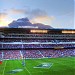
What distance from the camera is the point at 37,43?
33.3 m

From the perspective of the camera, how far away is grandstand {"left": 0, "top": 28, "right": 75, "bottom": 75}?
29898mm

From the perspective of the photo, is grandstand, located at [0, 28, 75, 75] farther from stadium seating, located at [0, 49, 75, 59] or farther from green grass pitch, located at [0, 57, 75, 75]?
green grass pitch, located at [0, 57, 75, 75]

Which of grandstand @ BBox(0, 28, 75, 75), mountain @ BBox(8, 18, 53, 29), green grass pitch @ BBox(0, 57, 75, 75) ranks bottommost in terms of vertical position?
green grass pitch @ BBox(0, 57, 75, 75)

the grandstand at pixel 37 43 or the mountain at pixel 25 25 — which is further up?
the mountain at pixel 25 25

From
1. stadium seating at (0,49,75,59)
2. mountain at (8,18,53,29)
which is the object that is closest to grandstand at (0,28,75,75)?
stadium seating at (0,49,75,59)

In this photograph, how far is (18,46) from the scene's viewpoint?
32.1 metres

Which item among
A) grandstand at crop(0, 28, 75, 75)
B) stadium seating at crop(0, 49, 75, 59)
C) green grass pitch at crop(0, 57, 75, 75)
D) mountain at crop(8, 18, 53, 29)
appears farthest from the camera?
mountain at crop(8, 18, 53, 29)

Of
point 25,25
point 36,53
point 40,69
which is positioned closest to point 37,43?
point 25,25

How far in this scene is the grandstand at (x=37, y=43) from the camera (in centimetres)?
2990

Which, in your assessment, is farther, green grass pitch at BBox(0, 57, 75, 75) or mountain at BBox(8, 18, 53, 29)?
mountain at BBox(8, 18, 53, 29)

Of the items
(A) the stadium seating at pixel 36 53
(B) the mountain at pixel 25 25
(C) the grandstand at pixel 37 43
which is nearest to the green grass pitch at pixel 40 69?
(A) the stadium seating at pixel 36 53

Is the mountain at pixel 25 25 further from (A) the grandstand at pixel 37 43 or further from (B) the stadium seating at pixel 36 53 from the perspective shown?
(B) the stadium seating at pixel 36 53

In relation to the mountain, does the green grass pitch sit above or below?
below

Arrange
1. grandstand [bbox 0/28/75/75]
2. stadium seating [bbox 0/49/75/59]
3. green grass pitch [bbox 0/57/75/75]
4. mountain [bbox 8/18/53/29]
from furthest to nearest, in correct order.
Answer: mountain [bbox 8/18/53/29]
grandstand [bbox 0/28/75/75]
stadium seating [bbox 0/49/75/59]
green grass pitch [bbox 0/57/75/75]
